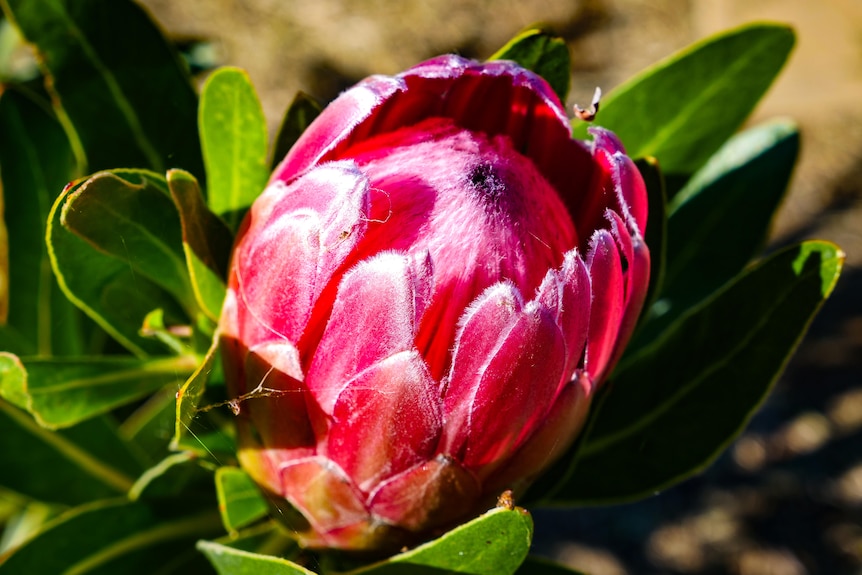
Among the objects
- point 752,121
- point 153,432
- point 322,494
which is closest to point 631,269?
point 322,494

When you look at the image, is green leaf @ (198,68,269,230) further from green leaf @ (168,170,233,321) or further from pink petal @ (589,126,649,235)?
pink petal @ (589,126,649,235)

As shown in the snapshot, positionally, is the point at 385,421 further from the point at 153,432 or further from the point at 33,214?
the point at 153,432

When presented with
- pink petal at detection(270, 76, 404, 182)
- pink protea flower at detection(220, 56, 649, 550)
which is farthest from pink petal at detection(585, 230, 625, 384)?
pink petal at detection(270, 76, 404, 182)

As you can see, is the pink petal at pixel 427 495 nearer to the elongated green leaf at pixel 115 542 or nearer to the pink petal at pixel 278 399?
the pink petal at pixel 278 399

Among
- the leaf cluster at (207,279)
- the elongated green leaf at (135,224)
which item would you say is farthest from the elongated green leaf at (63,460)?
the elongated green leaf at (135,224)

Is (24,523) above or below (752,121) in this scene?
above

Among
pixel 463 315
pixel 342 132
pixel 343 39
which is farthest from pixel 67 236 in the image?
pixel 343 39
